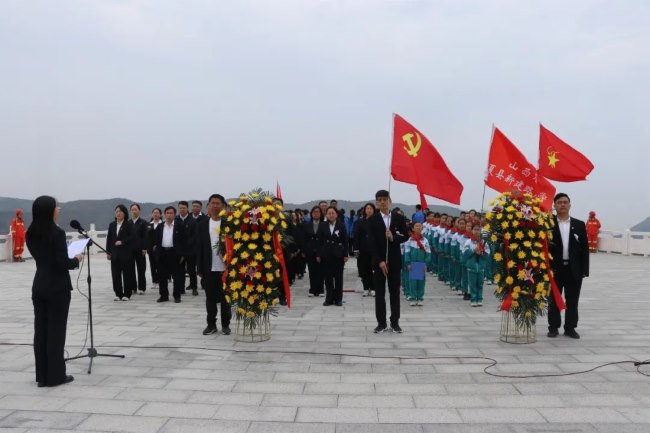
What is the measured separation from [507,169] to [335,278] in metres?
4.04

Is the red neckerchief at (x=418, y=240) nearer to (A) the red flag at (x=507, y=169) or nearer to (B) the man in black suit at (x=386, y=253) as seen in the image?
(A) the red flag at (x=507, y=169)

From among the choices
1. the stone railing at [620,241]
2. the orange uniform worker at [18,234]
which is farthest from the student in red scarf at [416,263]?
the stone railing at [620,241]

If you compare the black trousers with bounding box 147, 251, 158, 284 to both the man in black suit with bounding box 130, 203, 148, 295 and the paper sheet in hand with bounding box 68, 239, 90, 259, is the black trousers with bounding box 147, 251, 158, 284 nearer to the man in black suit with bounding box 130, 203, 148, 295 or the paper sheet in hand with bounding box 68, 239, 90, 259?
the man in black suit with bounding box 130, 203, 148, 295

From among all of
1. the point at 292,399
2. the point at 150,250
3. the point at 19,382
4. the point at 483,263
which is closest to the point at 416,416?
the point at 292,399

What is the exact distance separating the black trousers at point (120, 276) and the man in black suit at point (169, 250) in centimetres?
66

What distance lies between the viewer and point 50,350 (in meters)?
4.57

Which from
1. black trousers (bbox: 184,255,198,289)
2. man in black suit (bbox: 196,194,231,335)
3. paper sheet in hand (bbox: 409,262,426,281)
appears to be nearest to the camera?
man in black suit (bbox: 196,194,231,335)

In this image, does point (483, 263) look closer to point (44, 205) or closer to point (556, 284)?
point (556, 284)

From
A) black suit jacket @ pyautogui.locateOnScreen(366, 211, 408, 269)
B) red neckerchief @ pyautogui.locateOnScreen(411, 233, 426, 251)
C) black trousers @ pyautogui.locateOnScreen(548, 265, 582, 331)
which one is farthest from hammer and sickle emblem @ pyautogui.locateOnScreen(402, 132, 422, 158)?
black trousers @ pyautogui.locateOnScreen(548, 265, 582, 331)

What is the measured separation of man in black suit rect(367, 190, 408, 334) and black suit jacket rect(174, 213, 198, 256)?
172 inches

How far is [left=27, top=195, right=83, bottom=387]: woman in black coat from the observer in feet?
14.9

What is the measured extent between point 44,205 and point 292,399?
269 centimetres

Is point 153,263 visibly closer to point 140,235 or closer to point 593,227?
point 140,235

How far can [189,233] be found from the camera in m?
10.3
